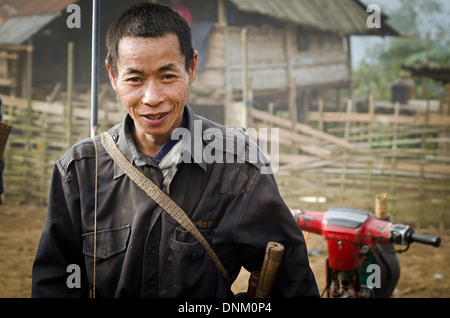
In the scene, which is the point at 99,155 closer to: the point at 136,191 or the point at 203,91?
the point at 136,191

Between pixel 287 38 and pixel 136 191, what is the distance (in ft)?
42.0

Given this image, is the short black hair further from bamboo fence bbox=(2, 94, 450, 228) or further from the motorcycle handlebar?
bamboo fence bbox=(2, 94, 450, 228)

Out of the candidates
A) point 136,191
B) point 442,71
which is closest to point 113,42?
point 136,191

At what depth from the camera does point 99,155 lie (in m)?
1.97

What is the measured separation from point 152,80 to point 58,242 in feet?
2.77

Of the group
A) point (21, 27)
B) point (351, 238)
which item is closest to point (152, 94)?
point (351, 238)

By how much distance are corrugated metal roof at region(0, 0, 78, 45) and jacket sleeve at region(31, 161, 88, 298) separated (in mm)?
10206

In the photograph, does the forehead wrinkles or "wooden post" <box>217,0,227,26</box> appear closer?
the forehead wrinkles

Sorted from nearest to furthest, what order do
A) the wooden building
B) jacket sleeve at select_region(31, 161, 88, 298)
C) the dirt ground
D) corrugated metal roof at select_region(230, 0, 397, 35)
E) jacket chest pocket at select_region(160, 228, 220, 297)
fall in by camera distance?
jacket chest pocket at select_region(160, 228, 220, 297) → jacket sleeve at select_region(31, 161, 88, 298) → the dirt ground → the wooden building → corrugated metal roof at select_region(230, 0, 397, 35)

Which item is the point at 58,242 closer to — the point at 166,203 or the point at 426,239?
the point at 166,203

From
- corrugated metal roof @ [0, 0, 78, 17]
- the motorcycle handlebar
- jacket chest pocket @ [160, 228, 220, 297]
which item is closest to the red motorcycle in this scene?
the motorcycle handlebar

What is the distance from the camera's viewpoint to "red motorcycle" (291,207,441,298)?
2.74 m

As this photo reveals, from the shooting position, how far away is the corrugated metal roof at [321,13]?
41.3 feet

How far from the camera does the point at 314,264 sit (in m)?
6.57
